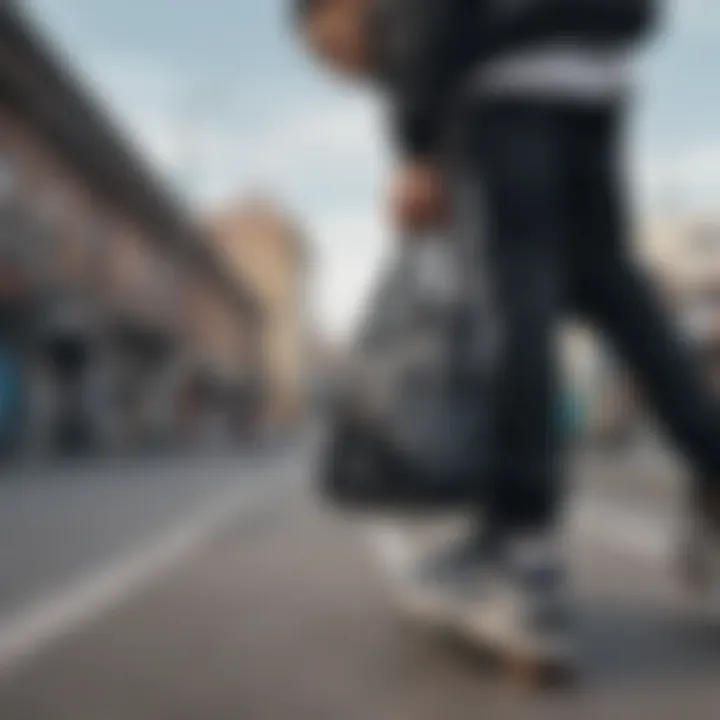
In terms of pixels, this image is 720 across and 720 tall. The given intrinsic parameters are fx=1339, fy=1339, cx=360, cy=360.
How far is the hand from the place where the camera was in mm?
3016

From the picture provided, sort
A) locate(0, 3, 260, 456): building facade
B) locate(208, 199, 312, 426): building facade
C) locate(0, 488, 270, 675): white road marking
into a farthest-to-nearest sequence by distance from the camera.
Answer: locate(208, 199, 312, 426): building facade, locate(0, 3, 260, 456): building facade, locate(0, 488, 270, 675): white road marking

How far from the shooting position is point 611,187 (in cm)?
288

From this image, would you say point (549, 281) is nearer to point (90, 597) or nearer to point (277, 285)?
point (90, 597)

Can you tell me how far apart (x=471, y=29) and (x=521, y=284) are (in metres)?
0.54

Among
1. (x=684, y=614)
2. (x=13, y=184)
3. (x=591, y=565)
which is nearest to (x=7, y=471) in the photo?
(x=13, y=184)

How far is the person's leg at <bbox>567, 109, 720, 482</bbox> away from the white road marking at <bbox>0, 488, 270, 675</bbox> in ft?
4.71

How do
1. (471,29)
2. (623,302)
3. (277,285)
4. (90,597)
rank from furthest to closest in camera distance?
(277,285) < (90,597) < (623,302) < (471,29)

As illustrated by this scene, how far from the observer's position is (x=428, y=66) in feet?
9.32

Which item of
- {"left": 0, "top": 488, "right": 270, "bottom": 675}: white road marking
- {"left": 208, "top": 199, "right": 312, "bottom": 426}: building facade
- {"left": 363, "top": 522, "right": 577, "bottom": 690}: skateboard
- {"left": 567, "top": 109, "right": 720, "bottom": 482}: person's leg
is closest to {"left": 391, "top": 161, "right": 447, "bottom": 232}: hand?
{"left": 567, "top": 109, "right": 720, "bottom": 482}: person's leg

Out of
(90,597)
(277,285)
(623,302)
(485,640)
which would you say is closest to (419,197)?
(623,302)

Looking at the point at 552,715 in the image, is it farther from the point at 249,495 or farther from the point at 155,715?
the point at 249,495

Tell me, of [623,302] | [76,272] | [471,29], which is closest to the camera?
[471,29]

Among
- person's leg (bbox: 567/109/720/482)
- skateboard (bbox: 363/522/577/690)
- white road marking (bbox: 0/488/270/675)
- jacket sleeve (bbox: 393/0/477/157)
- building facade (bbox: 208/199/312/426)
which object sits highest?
building facade (bbox: 208/199/312/426)

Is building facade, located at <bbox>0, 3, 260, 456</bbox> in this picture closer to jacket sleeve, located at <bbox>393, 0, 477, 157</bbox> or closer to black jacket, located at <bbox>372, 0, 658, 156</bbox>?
jacket sleeve, located at <bbox>393, 0, 477, 157</bbox>
